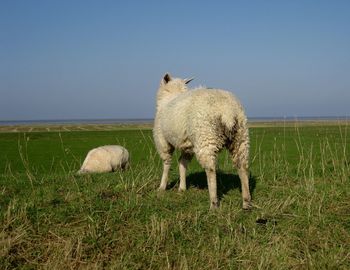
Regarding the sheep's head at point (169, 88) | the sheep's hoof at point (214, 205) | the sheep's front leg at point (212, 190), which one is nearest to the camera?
the sheep's hoof at point (214, 205)

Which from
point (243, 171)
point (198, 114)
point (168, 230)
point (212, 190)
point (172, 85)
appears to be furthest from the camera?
point (172, 85)

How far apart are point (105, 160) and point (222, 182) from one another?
5.66m

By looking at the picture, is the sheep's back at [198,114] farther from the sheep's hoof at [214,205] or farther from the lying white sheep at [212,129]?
the sheep's hoof at [214,205]

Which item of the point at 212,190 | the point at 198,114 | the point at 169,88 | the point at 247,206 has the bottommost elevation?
the point at 247,206

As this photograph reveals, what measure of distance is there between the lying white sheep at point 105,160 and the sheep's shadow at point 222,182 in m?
3.85

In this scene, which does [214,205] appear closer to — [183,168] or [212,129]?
[212,129]

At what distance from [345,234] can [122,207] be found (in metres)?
3.47

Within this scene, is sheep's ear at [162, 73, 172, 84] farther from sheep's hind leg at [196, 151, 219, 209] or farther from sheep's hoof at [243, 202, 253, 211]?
sheep's hoof at [243, 202, 253, 211]

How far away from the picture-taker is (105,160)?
14.0m

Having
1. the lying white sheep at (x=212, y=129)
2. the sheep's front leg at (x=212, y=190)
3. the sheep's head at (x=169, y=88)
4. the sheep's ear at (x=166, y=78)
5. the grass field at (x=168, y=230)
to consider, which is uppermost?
the sheep's ear at (x=166, y=78)

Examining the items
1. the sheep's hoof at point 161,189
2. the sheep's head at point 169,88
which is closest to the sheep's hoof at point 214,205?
the sheep's hoof at point 161,189

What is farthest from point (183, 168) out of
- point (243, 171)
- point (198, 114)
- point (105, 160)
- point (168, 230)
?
point (105, 160)

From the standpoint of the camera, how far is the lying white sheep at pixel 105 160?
13.6 m

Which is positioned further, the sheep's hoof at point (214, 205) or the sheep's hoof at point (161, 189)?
the sheep's hoof at point (161, 189)
